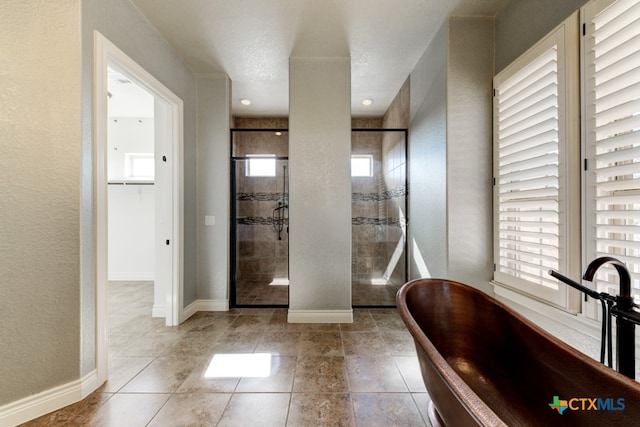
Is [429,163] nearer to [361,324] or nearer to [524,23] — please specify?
[524,23]

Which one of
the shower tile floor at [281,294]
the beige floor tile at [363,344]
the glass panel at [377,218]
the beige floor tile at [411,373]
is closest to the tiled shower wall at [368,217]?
the glass panel at [377,218]

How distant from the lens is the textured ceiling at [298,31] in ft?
6.92

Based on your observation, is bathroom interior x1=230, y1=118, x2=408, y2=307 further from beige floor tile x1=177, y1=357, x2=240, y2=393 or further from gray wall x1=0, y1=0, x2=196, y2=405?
gray wall x1=0, y1=0, x2=196, y2=405

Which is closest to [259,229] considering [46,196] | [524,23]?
[46,196]

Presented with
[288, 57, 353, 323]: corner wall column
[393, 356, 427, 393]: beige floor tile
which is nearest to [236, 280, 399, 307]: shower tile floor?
[288, 57, 353, 323]: corner wall column

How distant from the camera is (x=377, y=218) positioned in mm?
3627

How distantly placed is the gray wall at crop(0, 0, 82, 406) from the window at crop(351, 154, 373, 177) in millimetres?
2804

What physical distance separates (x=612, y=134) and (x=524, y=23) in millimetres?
1147

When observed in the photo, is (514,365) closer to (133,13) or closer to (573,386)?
(573,386)

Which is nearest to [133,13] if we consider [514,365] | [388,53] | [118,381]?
[388,53]

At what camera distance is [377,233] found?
3.65m

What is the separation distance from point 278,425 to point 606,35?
2.66 meters

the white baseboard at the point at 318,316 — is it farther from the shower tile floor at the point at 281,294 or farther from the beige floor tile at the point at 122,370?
the beige floor tile at the point at 122,370

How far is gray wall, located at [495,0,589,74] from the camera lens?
1607 millimetres
